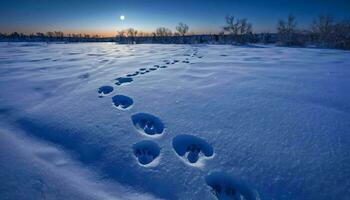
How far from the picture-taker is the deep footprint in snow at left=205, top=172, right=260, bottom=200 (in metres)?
1.44

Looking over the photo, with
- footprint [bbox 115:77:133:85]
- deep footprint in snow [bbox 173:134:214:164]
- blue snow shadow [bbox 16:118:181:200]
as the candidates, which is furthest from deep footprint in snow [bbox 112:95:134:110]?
deep footprint in snow [bbox 173:134:214:164]

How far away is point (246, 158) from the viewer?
167 centimetres

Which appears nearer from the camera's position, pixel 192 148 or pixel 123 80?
pixel 192 148

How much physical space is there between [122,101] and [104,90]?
0.61 metres

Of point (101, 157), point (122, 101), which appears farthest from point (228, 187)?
point (122, 101)

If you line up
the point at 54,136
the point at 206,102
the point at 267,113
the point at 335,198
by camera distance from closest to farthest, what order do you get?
the point at 335,198
the point at 54,136
the point at 267,113
the point at 206,102

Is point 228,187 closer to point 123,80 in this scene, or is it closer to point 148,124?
point 148,124

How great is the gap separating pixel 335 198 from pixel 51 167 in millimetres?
1862

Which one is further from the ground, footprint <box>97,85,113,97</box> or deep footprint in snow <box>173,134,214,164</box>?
footprint <box>97,85,113,97</box>

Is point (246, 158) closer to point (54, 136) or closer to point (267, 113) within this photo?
point (267, 113)

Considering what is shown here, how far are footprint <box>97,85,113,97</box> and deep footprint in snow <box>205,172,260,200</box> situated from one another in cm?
212

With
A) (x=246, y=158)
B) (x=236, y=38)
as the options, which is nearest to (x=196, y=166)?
(x=246, y=158)

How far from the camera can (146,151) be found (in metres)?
1.87

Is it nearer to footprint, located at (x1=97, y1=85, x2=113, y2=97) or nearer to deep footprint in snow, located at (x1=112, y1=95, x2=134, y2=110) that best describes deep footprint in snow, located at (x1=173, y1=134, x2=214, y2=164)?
deep footprint in snow, located at (x1=112, y1=95, x2=134, y2=110)
